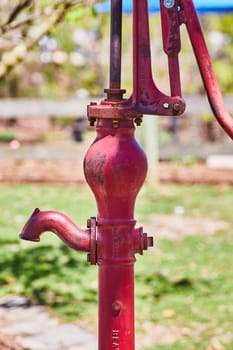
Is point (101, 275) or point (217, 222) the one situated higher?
point (217, 222)

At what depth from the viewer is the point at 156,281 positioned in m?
4.75

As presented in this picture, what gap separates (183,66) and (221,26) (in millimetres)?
2022

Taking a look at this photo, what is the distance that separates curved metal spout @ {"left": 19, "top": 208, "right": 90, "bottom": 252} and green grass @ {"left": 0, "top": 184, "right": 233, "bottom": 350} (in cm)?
171

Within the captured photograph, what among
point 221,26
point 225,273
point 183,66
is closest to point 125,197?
point 225,273

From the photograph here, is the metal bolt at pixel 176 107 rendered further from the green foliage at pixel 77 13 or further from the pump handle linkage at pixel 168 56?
the green foliage at pixel 77 13

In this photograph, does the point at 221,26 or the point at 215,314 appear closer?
the point at 215,314

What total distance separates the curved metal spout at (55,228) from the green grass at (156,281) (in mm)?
1713

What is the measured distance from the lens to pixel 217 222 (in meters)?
7.00

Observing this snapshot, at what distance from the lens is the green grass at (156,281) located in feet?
A: 13.0

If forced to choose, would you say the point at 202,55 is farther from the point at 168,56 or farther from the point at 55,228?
the point at 55,228

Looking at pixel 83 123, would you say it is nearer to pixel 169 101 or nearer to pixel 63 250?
pixel 63 250

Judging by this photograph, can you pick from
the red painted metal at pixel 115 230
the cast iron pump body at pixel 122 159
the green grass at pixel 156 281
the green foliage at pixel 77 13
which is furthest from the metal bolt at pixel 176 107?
the green foliage at pixel 77 13

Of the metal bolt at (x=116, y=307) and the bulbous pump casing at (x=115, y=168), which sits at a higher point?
the bulbous pump casing at (x=115, y=168)

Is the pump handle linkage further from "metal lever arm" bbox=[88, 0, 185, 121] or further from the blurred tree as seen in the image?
the blurred tree
